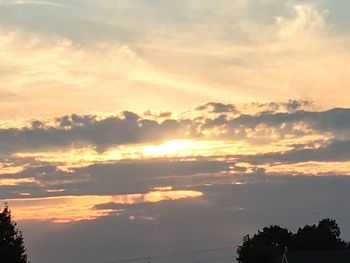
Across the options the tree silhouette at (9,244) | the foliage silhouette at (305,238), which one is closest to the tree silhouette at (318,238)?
the foliage silhouette at (305,238)

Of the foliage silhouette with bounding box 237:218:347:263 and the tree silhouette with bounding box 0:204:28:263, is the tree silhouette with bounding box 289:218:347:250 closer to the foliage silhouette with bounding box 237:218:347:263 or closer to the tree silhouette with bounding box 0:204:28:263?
the foliage silhouette with bounding box 237:218:347:263

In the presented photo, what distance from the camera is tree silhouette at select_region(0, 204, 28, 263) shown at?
75.4m

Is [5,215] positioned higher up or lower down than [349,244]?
higher up

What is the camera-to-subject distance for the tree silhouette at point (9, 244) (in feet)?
247

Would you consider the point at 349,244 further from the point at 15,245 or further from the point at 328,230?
the point at 15,245

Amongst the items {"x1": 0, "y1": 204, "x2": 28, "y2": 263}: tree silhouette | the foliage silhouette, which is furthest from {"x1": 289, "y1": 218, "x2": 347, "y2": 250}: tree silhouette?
{"x1": 0, "y1": 204, "x2": 28, "y2": 263}: tree silhouette

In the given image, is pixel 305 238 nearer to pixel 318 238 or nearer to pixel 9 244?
pixel 318 238

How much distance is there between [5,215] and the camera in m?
78.8

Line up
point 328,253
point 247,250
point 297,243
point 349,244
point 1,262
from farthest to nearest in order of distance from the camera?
1. point 349,244
2. point 297,243
3. point 328,253
4. point 247,250
5. point 1,262

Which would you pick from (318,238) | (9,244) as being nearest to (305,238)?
(318,238)

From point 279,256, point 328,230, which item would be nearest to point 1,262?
point 279,256

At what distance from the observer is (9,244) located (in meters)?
76.7

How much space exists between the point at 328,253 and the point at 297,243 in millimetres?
34584

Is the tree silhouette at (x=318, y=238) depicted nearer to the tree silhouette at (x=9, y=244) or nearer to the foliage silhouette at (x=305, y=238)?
the foliage silhouette at (x=305, y=238)
